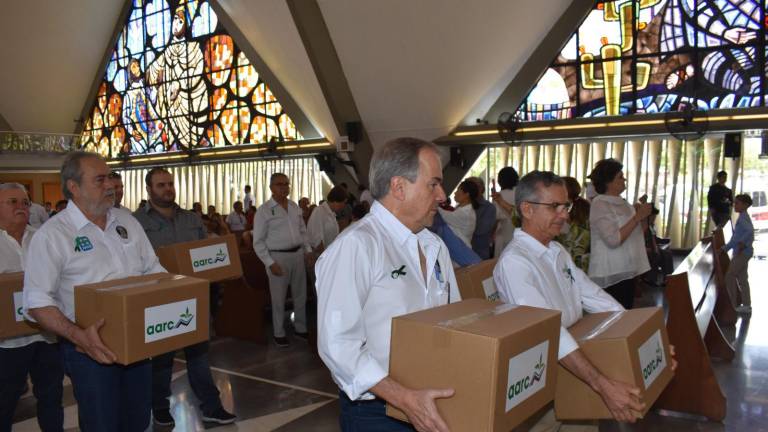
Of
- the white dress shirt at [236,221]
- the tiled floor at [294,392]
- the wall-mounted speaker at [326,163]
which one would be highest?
the wall-mounted speaker at [326,163]

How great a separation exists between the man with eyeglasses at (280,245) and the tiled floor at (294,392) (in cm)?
38

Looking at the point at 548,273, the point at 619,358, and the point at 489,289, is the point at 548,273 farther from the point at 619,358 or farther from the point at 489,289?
the point at 489,289

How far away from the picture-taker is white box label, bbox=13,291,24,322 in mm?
2891

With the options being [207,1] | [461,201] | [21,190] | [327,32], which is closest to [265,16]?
[327,32]

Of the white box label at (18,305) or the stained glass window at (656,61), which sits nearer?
the white box label at (18,305)

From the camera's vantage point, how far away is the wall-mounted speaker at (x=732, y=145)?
1073 cm

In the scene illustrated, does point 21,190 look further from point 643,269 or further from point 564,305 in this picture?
point 643,269

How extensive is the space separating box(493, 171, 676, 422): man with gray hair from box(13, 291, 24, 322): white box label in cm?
226

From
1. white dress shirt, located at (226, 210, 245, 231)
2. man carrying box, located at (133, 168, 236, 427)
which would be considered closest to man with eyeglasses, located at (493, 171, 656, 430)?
man carrying box, located at (133, 168, 236, 427)

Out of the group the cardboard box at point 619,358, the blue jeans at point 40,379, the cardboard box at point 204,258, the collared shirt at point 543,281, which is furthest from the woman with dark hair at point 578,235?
→ the blue jeans at point 40,379

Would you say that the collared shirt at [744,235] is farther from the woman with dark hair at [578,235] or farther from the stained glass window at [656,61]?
the stained glass window at [656,61]

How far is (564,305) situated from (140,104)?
21027mm

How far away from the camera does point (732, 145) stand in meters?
10.8

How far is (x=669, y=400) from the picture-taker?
3842mm
